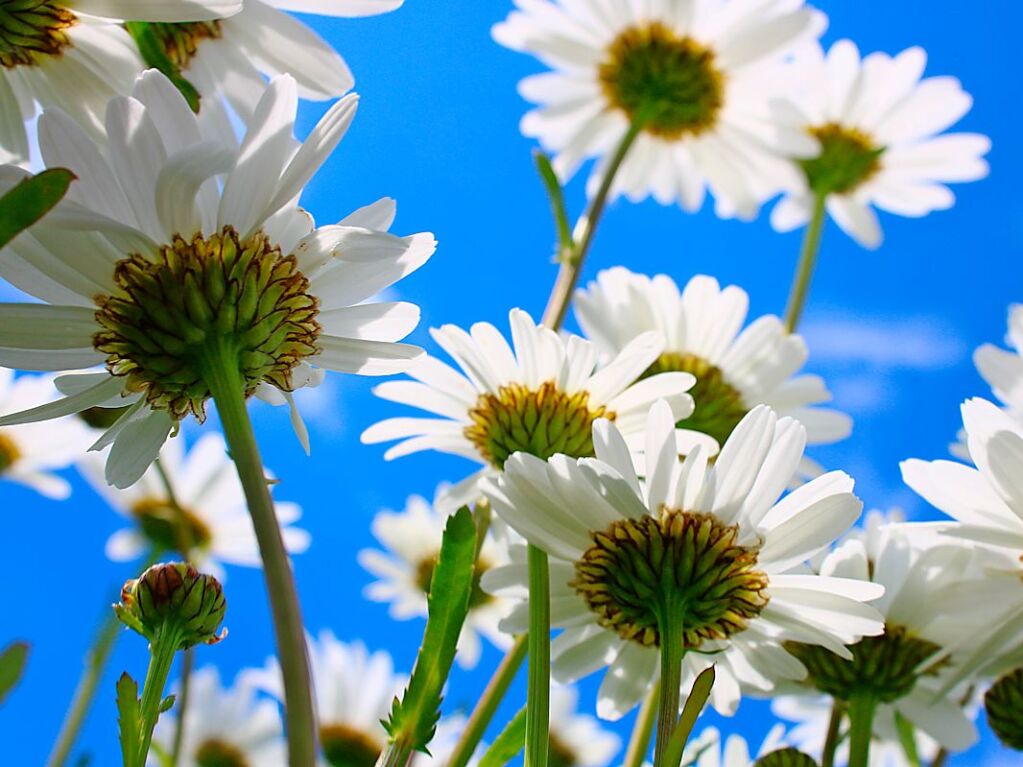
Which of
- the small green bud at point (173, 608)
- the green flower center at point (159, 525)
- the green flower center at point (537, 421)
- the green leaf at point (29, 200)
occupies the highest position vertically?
the green flower center at point (159, 525)

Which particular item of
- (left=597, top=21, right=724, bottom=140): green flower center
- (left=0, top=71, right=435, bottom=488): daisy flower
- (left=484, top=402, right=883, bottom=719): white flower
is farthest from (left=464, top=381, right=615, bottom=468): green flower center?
(left=597, top=21, right=724, bottom=140): green flower center

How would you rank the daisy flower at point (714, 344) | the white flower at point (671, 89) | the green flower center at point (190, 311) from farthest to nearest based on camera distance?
1. the white flower at point (671, 89)
2. the daisy flower at point (714, 344)
3. the green flower center at point (190, 311)

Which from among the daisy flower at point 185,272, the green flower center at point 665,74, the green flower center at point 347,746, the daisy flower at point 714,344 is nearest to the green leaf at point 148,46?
the daisy flower at point 185,272

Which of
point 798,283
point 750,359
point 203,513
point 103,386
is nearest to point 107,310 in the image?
point 103,386

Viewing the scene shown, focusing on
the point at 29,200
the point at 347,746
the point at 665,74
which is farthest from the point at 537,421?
the point at 347,746

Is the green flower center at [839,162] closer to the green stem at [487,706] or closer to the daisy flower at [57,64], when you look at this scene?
the green stem at [487,706]

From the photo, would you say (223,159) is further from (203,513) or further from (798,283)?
(203,513)
